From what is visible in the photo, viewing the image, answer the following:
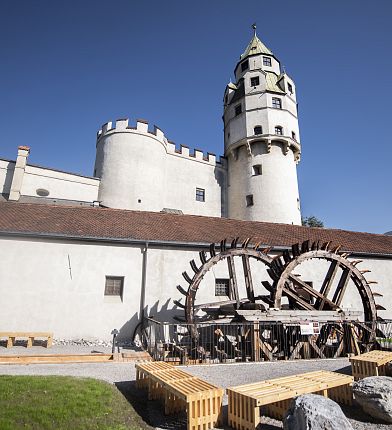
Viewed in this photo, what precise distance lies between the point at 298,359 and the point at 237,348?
1984 mm

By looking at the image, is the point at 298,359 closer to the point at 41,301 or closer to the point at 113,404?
the point at 113,404

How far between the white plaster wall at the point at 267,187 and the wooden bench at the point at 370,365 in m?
19.6

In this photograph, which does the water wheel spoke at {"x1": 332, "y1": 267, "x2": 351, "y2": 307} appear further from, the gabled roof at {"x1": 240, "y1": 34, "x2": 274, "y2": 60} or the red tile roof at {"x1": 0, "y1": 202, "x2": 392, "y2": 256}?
the gabled roof at {"x1": 240, "y1": 34, "x2": 274, "y2": 60}

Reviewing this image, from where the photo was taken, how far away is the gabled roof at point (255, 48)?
31.8m

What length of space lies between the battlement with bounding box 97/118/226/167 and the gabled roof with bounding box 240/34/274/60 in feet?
36.3

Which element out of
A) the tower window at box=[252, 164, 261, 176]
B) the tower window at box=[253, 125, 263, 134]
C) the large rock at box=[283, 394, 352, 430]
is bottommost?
the large rock at box=[283, 394, 352, 430]

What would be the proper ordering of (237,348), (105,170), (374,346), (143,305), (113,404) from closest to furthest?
(113,404)
(237,348)
(374,346)
(143,305)
(105,170)

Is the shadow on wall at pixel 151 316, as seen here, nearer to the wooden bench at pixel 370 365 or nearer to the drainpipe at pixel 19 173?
the wooden bench at pixel 370 365

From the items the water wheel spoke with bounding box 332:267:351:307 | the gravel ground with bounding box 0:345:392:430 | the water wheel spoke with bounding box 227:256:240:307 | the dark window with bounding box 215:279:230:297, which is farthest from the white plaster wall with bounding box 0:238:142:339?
the water wheel spoke with bounding box 332:267:351:307

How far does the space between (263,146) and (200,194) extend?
23.7ft

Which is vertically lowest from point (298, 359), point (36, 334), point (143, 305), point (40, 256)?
point (298, 359)

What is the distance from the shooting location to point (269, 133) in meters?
27.9

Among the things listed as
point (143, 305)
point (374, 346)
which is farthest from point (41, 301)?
point (374, 346)

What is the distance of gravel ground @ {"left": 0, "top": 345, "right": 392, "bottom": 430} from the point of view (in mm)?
5086
